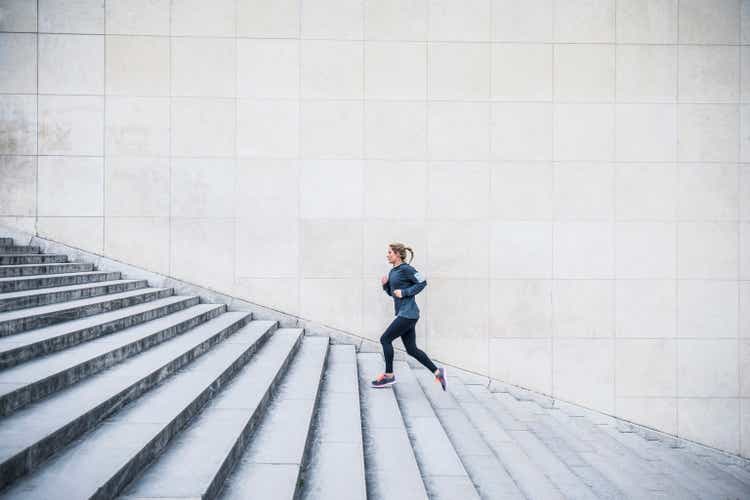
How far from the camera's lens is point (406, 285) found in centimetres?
477

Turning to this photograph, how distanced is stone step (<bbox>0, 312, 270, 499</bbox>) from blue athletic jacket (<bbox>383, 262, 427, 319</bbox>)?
5.67ft

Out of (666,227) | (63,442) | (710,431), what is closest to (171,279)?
(63,442)

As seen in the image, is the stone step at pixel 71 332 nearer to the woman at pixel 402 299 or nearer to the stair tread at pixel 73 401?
the stair tread at pixel 73 401

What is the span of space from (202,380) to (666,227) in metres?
6.94

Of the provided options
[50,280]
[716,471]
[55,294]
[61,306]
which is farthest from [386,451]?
[716,471]

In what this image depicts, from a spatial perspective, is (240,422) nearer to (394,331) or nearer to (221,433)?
(221,433)

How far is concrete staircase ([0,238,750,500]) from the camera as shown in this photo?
7.75 ft

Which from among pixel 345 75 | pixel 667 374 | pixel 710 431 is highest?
pixel 345 75

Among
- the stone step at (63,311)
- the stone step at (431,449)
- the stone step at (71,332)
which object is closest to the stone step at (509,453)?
the stone step at (431,449)

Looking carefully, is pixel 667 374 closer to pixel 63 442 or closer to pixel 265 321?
pixel 265 321

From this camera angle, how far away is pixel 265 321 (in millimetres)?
6578

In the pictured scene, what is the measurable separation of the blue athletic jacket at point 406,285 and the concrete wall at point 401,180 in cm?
208

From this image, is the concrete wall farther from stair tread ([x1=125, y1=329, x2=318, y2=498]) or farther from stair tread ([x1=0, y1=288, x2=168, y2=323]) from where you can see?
stair tread ([x1=125, y1=329, x2=318, y2=498])

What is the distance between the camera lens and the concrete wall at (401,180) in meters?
6.80
